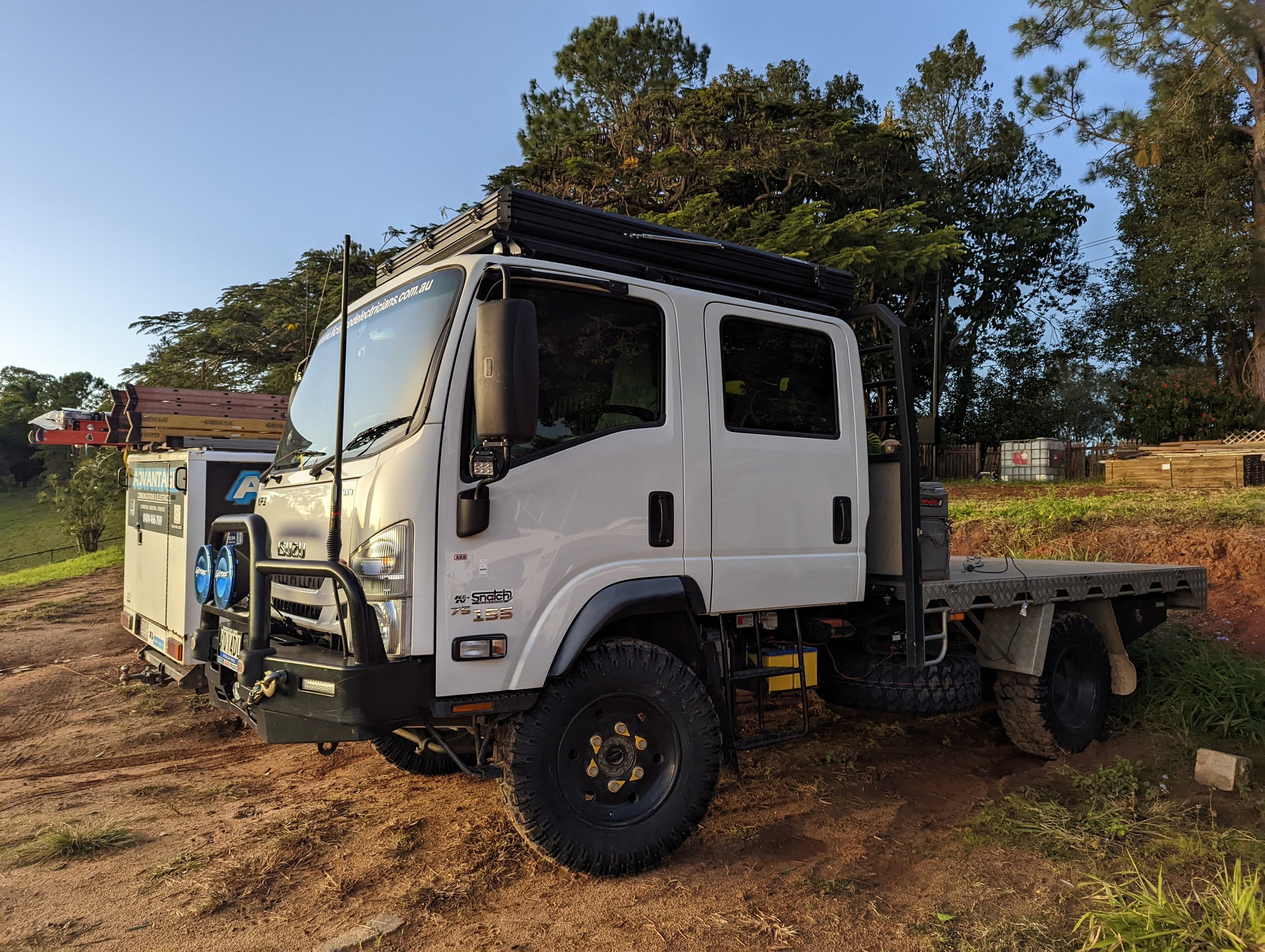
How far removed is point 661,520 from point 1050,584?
289 cm

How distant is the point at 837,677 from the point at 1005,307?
96.6 feet

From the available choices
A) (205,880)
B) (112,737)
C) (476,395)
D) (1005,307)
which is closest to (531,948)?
(205,880)

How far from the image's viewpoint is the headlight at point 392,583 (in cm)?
330

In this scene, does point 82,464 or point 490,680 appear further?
point 82,464

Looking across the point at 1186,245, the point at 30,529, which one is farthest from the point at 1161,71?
the point at 30,529

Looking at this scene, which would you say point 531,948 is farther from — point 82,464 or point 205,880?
point 82,464

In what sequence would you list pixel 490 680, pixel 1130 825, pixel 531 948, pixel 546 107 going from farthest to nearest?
pixel 546 107, pixel 1130 825, pixel 490 680, pixel 531 948

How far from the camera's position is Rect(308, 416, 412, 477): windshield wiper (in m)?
3.54

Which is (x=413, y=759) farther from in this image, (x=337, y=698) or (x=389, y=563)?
(x=389, y=563)

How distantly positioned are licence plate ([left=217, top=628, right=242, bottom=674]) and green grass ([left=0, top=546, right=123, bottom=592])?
13.6 metres

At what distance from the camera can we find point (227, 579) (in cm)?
396

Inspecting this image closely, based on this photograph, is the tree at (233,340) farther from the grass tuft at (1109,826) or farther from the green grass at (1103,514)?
the grass tuft at (1109,826)

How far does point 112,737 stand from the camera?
6.19m

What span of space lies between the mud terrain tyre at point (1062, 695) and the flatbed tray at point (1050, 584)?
267 mm
